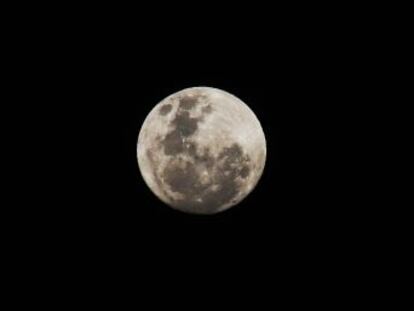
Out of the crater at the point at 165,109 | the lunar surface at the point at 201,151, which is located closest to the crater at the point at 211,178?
the lunar surface at the point at 201,151

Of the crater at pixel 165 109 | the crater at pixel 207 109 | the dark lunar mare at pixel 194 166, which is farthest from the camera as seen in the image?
the crater at pixel 165 109

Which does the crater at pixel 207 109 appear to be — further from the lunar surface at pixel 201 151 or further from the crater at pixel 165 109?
the crater at pixel 165 109

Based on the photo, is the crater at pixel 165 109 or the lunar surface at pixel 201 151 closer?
the lunar surface at pixel 201 151

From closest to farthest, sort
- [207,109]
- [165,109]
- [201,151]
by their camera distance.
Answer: [201,151] → [207,109] → [165,109]

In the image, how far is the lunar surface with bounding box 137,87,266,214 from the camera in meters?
4.82

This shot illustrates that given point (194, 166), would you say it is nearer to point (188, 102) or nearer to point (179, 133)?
point (179, 133)

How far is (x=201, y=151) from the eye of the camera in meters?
4.79

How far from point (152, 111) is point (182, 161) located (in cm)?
99

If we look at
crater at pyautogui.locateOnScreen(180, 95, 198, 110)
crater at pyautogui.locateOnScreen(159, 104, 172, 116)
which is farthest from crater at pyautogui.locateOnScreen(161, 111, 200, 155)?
crater at pyautogui.locateOnScreen(159, 104, 172, 116)

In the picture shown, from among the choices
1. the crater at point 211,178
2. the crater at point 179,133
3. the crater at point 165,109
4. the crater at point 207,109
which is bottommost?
the crater at point 211,178

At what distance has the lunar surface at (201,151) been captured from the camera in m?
4.82

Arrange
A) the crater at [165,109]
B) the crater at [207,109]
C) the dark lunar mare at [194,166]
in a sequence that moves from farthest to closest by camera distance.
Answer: the crater at [165,109] < the crater at [207,109] < the dark lunar mare at [194,166]

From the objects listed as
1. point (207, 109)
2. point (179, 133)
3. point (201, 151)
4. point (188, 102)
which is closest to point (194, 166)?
point (201, 151)

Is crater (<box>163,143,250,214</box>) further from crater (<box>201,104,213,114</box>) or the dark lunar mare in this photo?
crater (<box>201,104,213,114</box>)
